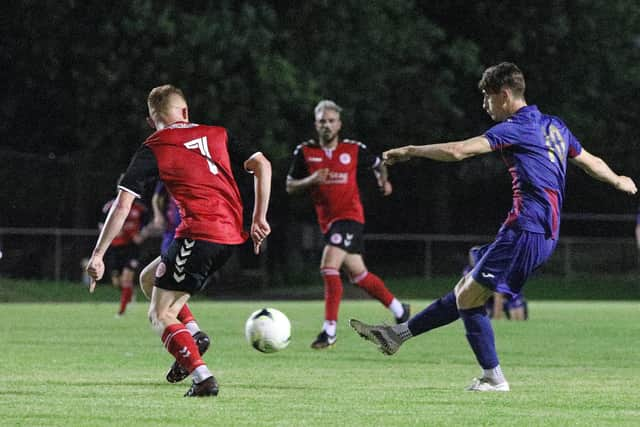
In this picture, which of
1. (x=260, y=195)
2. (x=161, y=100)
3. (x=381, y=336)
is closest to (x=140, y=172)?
(x=161, y=100)

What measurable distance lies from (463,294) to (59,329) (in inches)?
373

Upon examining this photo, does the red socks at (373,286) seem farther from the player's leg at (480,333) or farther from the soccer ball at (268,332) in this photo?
the player's leg at (480,333)

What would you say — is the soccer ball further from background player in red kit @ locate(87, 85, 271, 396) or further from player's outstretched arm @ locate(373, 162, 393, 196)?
player's outstretched arm @ locate(373, 162, 393, 196)

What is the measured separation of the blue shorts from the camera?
9555mm

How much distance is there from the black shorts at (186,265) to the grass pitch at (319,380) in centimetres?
70

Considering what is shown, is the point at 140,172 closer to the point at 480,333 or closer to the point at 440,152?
the point at 440,152

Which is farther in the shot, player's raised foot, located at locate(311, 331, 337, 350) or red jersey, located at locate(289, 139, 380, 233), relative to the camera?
red jersey, located at locate(289, 139, 380, 233)

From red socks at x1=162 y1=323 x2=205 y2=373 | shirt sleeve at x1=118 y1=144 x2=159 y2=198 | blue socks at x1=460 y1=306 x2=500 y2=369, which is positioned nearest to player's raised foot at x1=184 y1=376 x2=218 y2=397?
red socks at x1=162 y1=323 x2=205 y2=373

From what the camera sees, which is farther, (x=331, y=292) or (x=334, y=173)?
(x=334, y=173)

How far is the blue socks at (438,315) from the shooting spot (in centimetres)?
1004

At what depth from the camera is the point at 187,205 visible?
9.29 m

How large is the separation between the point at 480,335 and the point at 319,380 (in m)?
1.37

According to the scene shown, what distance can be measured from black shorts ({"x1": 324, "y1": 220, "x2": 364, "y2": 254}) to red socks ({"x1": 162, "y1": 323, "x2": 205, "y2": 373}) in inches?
254

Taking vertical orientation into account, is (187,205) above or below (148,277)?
above
